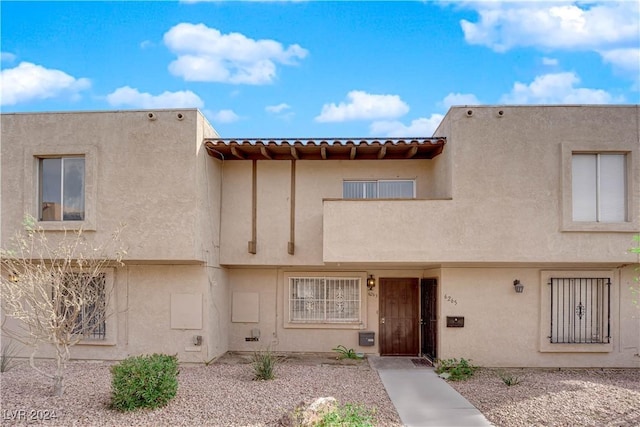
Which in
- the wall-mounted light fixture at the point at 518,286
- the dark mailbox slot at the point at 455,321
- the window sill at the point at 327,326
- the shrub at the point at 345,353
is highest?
the wall-mounted light fixture at the point at 518,286

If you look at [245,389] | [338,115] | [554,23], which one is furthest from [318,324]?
[338,115]

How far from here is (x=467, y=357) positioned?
12.4 meters

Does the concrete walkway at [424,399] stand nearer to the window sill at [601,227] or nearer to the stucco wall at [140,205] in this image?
the window sill at [601,227]

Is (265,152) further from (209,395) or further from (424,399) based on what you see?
(424,399)

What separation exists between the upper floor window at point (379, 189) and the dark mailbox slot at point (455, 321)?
382 centimetres

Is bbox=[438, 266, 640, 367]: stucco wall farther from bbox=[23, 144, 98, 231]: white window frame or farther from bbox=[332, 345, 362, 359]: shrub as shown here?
bbox=[23, 144, 98, 231]: white window frame

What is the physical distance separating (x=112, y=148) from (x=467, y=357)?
35.7ft

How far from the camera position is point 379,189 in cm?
1415

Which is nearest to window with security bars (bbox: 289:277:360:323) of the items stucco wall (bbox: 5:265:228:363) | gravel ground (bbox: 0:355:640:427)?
gravel ground (bbox: 0:355:640:427)

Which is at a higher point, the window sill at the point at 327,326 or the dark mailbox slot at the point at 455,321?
the dark mailbox slot at the point at 455,321

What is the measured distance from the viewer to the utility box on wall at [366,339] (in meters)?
14.4

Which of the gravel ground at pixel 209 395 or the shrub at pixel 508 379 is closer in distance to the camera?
the gravel ground at pixel 209 395

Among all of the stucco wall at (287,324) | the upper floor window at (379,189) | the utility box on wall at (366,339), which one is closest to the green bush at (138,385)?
the stucco wall at (287,324)

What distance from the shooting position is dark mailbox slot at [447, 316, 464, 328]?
1241 centimetres
